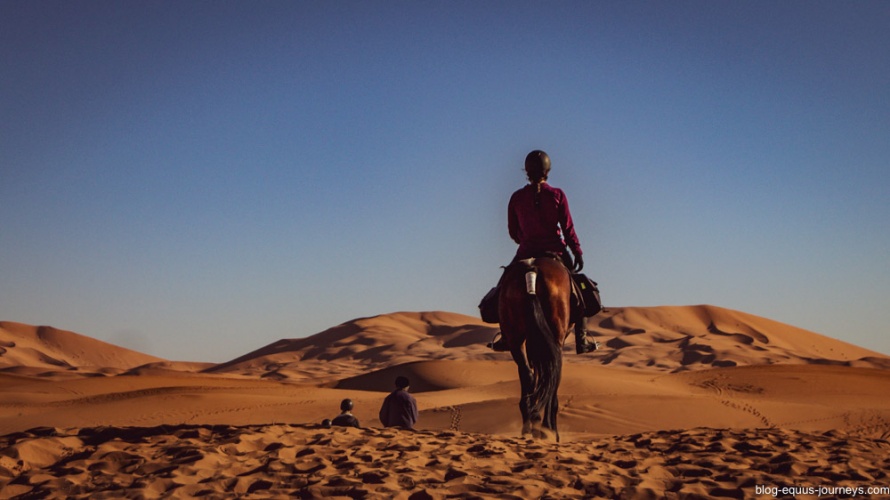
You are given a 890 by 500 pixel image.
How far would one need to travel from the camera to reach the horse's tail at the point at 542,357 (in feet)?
27.5

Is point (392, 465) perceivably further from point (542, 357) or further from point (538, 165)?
point (538, 165)

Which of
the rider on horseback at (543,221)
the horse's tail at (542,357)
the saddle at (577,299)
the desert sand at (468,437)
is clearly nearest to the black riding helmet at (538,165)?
the rider on horseback at (543,221)

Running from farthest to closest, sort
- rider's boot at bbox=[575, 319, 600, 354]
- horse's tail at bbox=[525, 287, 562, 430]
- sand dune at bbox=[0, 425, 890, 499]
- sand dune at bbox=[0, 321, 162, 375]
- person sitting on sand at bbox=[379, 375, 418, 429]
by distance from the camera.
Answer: sand dune at bbox=[0, 321, 162, 375] < person sitting on sand at bbox=[379, 375, 418, 429] < rider's boot at bbox=[575, 319, 600, 354] < horse's tail at bbox=[525, 287, 562, 430] < sand dune at bbox=[0, 425, 890, 499]

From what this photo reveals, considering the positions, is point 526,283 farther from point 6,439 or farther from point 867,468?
point 6,439

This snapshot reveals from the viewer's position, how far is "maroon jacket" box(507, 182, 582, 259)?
916 centimetres

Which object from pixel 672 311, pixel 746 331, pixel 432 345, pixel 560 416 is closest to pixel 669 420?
pixel 560 416

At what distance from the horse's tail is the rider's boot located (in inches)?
33.1

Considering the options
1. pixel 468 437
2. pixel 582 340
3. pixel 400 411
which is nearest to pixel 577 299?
pixel 582 340

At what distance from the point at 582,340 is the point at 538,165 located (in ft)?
6.79

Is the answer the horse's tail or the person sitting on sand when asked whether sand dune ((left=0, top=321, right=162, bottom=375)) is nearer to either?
the person sitting on sand

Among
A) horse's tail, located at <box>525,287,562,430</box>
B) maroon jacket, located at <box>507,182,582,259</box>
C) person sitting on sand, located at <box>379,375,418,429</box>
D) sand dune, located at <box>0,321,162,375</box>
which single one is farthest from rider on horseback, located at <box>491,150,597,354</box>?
sand dune, located at <box>0,321,162,375</box>

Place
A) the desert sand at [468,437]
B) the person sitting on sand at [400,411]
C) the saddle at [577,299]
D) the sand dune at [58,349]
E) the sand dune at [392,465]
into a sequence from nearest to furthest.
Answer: the sand dune at [392,465], the desert sand at [468,437], the saddle at [577,299], the person sitting on sand at [400,411], the sand dune at [58,349]

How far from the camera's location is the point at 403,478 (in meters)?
6.15

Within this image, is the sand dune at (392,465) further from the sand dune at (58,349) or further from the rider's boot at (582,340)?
the sand dune at (58,349)
